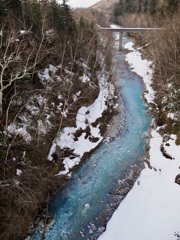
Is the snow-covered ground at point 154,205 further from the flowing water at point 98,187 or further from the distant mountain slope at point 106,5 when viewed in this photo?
the distant mountain slope at point 106,5

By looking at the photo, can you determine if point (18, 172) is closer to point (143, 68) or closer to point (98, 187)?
point (98, 187)

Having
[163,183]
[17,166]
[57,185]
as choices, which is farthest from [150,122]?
[17,166]

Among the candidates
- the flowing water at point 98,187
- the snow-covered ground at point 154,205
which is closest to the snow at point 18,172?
the flowing water at point 98,187

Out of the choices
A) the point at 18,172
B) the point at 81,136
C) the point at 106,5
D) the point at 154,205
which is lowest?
the point at 154,205

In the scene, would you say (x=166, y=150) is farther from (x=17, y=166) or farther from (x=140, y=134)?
(x=17, y=166)

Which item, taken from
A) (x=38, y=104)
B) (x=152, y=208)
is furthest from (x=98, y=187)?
(x=38, y=104)
